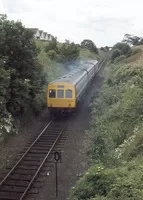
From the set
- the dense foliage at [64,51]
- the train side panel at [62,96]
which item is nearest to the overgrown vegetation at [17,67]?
the train side panel at [62,96]

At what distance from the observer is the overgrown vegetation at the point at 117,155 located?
28.4 feet

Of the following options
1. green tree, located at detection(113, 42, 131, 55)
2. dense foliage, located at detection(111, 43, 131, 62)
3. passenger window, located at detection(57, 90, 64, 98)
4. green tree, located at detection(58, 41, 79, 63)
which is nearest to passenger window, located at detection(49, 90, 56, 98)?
passenger window, located at detection(57, 90, 64, 98)

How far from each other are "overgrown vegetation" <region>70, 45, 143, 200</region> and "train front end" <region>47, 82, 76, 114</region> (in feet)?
5.51

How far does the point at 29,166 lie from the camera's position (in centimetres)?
1398

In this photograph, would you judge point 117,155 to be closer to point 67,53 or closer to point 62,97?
point 62,97

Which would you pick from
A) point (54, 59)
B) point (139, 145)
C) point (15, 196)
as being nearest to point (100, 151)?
point (139, 145)

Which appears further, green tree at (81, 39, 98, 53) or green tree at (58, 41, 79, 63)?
green tree at (81, 39, 98, 53)

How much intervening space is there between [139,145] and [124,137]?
2962mm

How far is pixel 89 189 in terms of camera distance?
30.2 ft

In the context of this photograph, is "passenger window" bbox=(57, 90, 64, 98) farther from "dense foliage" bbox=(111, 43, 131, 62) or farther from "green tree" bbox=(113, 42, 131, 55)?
"green tree" bbox=(113, 42, 131, 55)

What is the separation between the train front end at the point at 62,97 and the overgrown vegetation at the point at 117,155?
1.68m

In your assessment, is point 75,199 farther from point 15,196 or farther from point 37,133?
point 37,133

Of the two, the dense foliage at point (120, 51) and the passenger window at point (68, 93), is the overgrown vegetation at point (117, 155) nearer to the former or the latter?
the passenger window at point (68, 93)

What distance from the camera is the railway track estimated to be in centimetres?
1153
